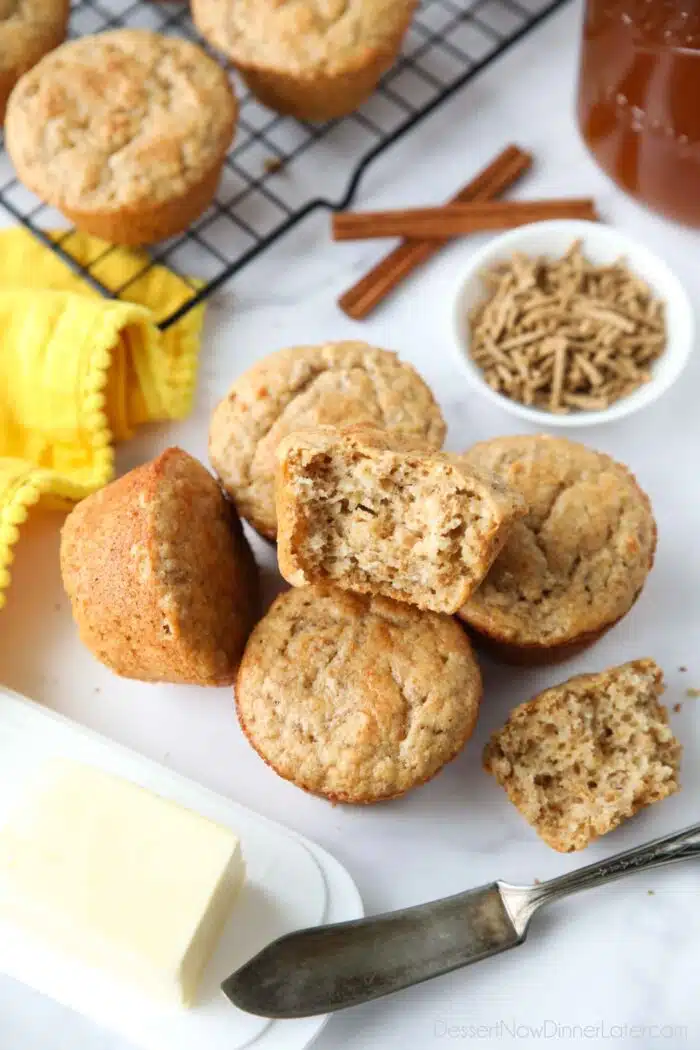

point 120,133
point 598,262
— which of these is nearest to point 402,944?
point 598,262

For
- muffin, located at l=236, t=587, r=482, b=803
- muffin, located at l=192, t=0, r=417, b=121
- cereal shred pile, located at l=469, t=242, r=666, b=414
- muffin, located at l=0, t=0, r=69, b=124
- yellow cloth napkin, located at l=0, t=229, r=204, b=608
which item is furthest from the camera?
muffin, located at l=0, t=0, r=69, b=124

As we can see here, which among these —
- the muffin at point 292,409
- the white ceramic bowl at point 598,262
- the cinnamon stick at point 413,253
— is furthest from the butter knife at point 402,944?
the cinnamon stick at point 413,253

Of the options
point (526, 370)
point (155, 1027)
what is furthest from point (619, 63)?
point (155, 1027)

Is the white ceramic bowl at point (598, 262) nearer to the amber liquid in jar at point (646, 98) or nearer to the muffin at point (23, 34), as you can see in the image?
the amber liquid in jar at point (646, 98)

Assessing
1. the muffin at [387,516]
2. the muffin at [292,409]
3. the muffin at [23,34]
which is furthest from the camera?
the muffin at [23,34]

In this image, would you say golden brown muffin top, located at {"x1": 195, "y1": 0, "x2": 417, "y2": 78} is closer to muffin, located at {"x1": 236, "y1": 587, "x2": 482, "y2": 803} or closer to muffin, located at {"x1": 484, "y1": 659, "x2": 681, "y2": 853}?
muffin, located at {"x1": 236, "y1": 587, "x2": 482, "y2": 803}

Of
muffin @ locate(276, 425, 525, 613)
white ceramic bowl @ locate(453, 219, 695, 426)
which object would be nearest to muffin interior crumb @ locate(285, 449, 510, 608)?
muffin @ locate(276, 425, 525, 613)
